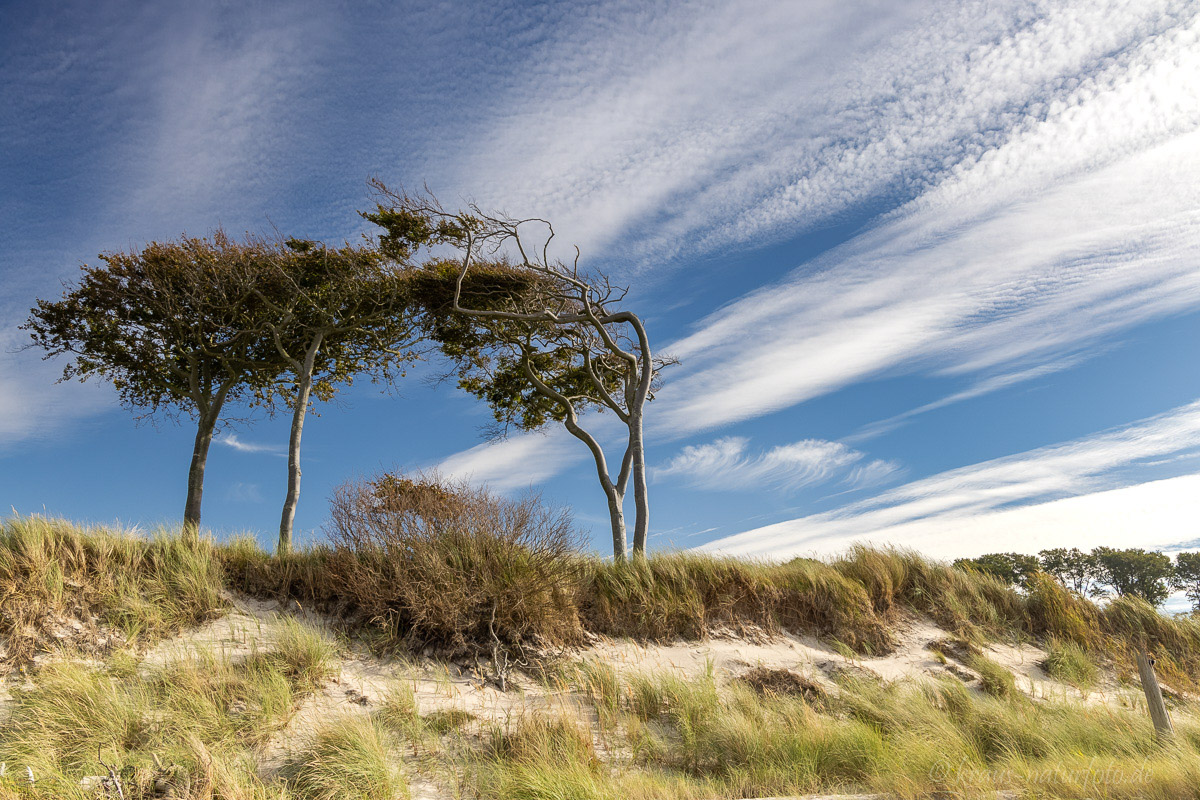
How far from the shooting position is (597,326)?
18969 millimetres

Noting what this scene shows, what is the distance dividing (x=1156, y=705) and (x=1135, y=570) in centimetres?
3026

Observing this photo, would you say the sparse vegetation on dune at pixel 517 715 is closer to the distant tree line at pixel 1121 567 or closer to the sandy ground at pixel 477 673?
the sandy ground at pixel 477 673

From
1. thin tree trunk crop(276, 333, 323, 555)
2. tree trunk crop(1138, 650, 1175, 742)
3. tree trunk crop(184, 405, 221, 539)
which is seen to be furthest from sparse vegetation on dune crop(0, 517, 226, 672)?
tree trunk crop(1138, 650, 1175, 742)

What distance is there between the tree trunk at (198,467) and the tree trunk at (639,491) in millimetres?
11784

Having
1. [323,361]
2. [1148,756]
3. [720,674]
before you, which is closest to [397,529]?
[720,674]


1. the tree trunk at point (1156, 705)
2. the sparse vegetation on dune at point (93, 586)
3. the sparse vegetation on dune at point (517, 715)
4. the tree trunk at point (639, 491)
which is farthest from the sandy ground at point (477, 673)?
the tree trunk at point (639, 491)

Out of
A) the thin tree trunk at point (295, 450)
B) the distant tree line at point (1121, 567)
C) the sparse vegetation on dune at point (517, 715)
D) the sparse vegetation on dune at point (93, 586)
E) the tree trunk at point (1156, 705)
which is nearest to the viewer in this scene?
the sparse vegetation on dune at point (517, 715)

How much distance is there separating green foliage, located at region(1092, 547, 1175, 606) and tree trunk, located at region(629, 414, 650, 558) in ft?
88.3

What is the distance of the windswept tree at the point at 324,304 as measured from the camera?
19172mm

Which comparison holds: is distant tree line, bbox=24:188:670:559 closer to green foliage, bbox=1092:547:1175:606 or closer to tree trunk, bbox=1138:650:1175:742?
tree trunk, bbox=1138:650:1175:742

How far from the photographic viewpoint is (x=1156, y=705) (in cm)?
809

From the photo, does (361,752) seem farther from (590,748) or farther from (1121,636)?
(1121,636)

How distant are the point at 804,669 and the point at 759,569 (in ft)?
7.91

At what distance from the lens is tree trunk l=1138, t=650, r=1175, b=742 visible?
788 cm
